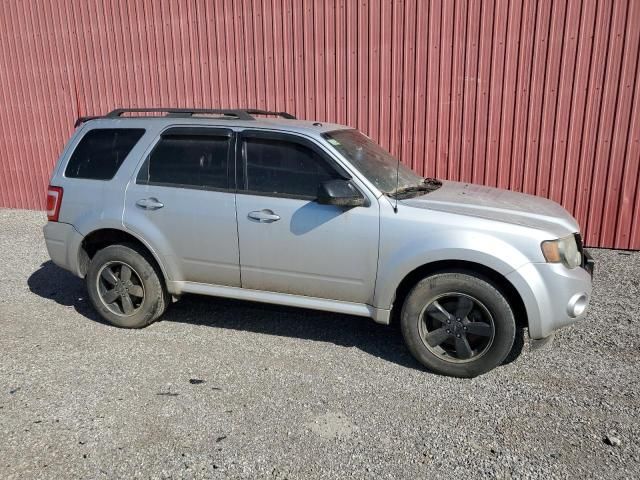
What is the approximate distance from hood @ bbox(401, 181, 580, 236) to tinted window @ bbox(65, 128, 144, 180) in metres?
2.46

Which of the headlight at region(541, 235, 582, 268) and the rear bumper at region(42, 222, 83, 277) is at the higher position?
the headlight at region(541, 235, 582, 268)

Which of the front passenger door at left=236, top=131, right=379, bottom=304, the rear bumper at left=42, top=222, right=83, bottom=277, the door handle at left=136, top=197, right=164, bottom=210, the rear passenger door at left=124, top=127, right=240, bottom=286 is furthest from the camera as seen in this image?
the rear bumper at left=42, top=222, right=83, bottom=277

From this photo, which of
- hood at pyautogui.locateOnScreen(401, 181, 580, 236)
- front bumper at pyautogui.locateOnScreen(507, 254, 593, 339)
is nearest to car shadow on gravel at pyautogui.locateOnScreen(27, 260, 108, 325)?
hood at pyautogui.locateOnScreen(401, 181, 580, 236)

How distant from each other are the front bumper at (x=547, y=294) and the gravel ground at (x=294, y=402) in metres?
0.46

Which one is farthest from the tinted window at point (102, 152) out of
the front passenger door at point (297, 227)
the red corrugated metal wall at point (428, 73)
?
the red corrugated metal wall at point (428, 73)

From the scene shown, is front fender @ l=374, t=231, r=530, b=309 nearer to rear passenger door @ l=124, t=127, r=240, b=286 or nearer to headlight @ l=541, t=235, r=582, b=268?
headlight @ l=541, t=235, r=582, b=268

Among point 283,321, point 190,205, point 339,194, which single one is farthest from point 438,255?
point 190,205

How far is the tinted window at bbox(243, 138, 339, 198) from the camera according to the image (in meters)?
3.73

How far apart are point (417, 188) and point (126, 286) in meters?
2.66

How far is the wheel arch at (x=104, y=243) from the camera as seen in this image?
4180mm

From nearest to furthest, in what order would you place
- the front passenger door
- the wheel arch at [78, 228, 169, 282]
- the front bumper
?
the front bumper
the front passenger door
the wheel arch at [78, 228, 169, 282]

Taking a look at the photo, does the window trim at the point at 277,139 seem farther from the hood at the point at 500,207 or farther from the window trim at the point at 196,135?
the hood at the point at 500,207

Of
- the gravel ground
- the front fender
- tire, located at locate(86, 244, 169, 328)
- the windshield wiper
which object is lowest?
the gravel ground

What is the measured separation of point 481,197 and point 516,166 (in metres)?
2.84
